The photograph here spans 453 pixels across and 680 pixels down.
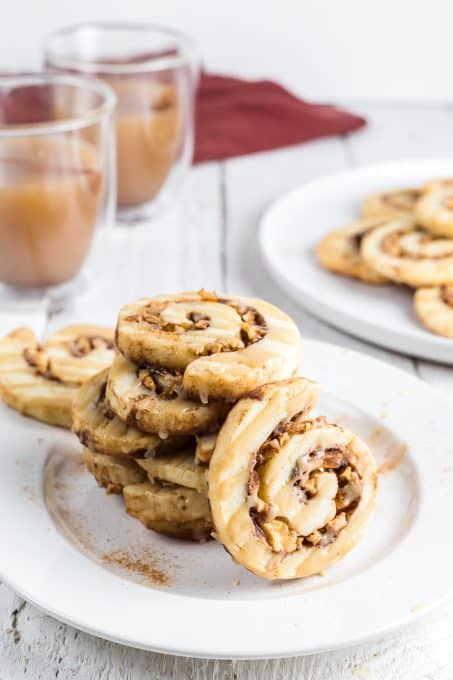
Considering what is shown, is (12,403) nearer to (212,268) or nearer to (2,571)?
(2,571)

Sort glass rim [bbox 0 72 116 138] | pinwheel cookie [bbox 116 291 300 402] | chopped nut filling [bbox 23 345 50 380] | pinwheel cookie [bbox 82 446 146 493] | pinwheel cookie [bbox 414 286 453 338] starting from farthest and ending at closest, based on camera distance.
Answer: glass rim [bbox 0 72 116 138] → pinwheel cookie [bbox 414 286 453 338] → chopped nut filling [bbox 23 345 50 380] → pinwheel cookie [bbox 82 446 146 493] → pinwheel cookie [bbox 116 291 300 402]

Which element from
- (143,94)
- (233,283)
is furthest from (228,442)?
(143,94)

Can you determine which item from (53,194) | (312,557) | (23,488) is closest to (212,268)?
Answer: (53,194)

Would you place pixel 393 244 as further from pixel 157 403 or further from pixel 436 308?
pixel 157 403

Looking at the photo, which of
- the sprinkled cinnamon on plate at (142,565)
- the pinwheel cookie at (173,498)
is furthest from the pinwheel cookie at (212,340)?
the sprinkled cinnamon on plate at (142,565)

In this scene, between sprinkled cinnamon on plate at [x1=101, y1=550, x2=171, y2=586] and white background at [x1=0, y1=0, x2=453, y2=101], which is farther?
white background at [x1=0, y1=0, x2=453, y2=101]

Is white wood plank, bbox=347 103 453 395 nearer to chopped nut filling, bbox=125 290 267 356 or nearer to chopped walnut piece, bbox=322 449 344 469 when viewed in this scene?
chopped nut filling, bbox=125 290 267 356

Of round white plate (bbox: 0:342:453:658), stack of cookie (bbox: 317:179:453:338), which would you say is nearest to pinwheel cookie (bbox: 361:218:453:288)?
stack of cookie (bbox: 317:179:453:338)
